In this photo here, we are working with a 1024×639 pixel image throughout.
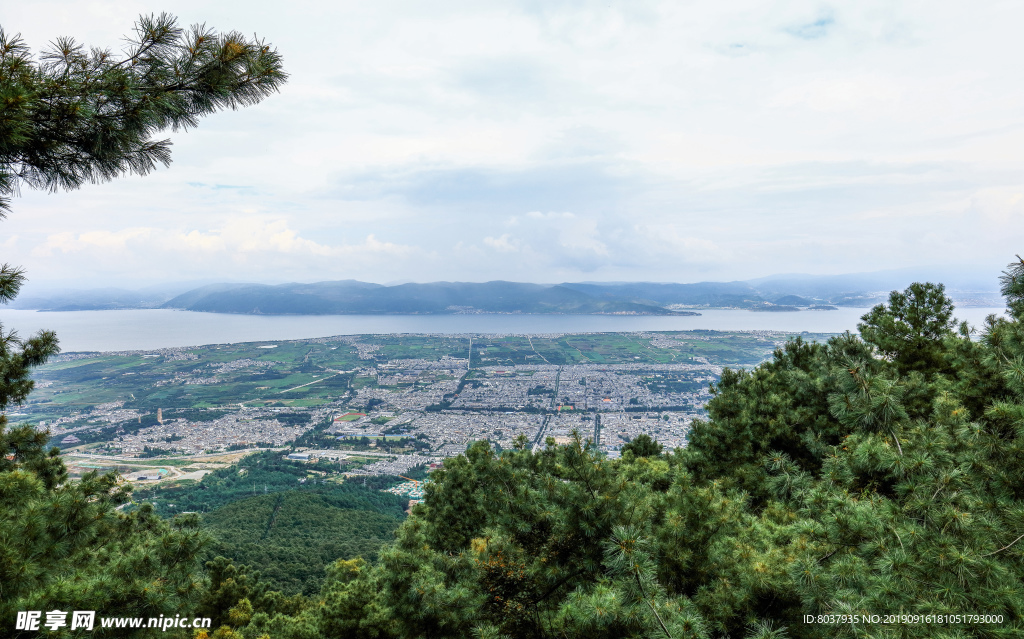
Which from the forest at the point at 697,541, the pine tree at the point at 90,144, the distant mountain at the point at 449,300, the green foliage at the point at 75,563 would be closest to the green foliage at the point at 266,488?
the forest at the point at 697,541

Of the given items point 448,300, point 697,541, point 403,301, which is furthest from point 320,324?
point 697,541

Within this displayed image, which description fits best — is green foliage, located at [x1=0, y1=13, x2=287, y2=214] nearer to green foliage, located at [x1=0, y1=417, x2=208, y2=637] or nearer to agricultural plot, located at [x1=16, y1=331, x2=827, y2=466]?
green foliage, located at [x1=0, y1=417, x2=208, y2=637]

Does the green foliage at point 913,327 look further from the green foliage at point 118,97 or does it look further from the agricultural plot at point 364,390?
the agricultural plot at point 364,390

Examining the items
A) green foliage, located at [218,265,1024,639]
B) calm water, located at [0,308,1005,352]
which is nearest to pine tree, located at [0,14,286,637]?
green foliage, located at [218,265,1024,639]

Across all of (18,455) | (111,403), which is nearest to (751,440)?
(18,455)

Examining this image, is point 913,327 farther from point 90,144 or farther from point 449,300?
point 449,300

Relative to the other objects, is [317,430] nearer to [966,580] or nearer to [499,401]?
[499,401]
